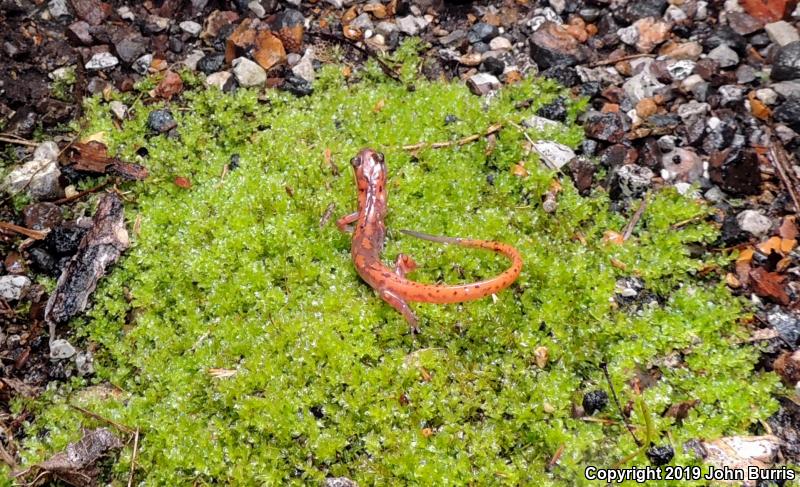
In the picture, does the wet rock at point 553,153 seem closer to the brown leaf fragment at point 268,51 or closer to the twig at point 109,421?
the brown leaf fragment at point 268,51

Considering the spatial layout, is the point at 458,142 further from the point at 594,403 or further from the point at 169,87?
the point at 169,87

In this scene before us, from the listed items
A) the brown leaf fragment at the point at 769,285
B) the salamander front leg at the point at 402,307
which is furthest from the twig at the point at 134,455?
the brown leaf fragment at the point at 769,285

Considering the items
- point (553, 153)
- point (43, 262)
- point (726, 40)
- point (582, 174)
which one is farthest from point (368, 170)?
point (726, 40)

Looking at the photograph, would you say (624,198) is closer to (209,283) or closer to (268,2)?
(209,283)

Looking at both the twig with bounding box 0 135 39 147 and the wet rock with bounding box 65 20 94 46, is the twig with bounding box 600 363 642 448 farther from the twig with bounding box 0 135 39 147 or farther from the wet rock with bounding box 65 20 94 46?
the wet rock with bounding box 65 20 94 46

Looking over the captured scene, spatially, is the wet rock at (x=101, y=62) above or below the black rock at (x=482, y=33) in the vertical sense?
below

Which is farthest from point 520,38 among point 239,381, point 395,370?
point 239,381
